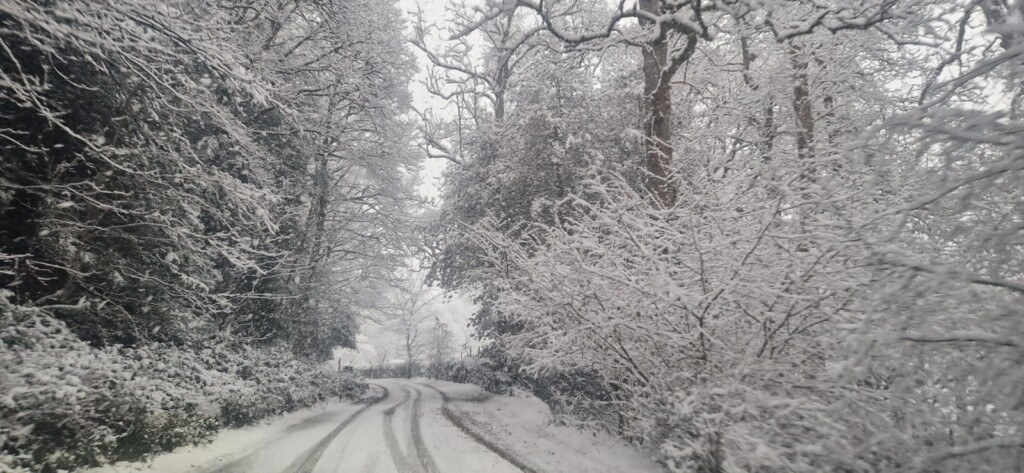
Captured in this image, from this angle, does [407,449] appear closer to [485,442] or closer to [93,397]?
[485,442]

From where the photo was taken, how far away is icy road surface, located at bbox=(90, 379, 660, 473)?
5.59 metres

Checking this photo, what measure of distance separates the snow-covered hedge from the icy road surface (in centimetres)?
32

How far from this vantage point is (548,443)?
23.2 feet

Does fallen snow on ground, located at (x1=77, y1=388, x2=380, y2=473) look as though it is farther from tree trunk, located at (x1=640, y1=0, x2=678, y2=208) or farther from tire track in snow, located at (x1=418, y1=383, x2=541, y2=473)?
tree trunk, located at (x1=640, y1=0, x2=678, y2=208)

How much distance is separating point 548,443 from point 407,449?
7.47 feet

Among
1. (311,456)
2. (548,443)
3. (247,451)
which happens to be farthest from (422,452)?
(247,451)

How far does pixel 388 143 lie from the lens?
1611 centimetres

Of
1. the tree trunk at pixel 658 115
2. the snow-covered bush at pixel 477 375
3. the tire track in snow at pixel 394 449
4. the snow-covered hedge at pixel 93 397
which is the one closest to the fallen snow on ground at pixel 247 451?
the snow-covered hedge at pixel 93 397

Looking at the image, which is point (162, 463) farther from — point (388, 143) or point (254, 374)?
point (388, 143)

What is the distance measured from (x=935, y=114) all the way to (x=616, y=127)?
918 centimetres

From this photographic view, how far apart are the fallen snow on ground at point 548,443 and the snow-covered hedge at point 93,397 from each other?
4657mm

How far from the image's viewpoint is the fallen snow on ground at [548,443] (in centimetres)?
562

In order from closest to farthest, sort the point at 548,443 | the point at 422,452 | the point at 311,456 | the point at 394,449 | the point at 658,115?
the point at 311,456, the point at 422,452, the point at 394,449, the point at 548,443, the point at 658,115

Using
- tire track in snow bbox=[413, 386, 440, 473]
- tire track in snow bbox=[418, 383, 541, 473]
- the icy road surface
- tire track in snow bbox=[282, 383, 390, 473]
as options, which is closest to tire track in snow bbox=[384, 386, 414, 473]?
the icy road surface
